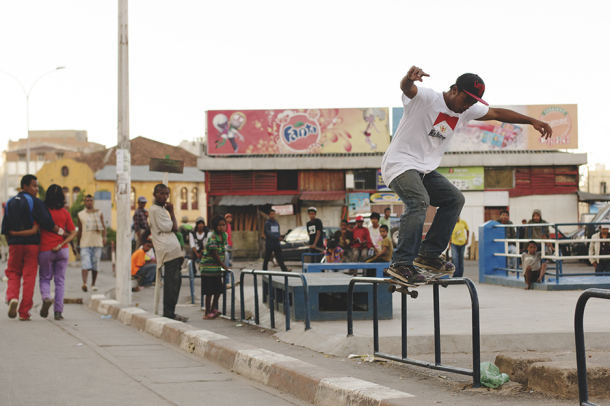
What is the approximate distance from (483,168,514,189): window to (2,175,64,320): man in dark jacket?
95.8 feet

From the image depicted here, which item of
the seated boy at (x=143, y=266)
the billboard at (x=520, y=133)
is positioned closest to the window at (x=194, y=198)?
the billboard at (x=520, y=133)

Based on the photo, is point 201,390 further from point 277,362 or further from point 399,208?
point 399,208

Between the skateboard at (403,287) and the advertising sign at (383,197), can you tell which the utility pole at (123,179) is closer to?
the skateboard at (403,287)

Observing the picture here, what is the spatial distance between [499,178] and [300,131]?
10.6 metres

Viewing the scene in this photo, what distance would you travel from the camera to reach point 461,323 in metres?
7.62

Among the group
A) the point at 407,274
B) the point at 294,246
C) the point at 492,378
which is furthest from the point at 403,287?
the point at 294,246

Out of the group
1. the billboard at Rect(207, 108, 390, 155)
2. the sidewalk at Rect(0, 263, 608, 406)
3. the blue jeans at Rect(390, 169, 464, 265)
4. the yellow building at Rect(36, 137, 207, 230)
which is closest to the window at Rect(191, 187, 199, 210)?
the yellow building at Rect(36, 137, 207, 230)

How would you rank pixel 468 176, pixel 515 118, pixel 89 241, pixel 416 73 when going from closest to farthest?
pixel 416 73, pixel 515 118, pixel 89 241, pixel 468 176

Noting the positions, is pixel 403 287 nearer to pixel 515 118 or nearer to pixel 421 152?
pixel 421 152

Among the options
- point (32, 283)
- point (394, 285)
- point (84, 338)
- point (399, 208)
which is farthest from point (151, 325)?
point (399, 208)

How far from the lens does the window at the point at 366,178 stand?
35891mm

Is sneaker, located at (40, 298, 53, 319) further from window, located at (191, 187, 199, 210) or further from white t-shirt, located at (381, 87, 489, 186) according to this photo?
window, located at (191, 187, 199, 210)

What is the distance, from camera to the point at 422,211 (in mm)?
5074

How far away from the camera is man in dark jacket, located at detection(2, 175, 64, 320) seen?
938 centimetres
